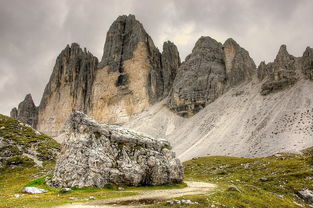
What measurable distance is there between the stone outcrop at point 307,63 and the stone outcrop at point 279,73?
4397 millimetres

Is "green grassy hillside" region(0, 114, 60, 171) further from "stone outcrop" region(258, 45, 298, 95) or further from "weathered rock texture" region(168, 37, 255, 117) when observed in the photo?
"weathered rock texture" region(168, 37, 255, 117)

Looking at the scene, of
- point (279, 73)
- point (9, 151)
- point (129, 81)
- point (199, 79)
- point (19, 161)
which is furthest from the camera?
point (129, 81)

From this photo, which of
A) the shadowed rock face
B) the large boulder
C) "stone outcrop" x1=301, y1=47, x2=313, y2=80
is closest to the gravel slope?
"stone outcrop" x1=301, y1=47, x2=313, y2=80

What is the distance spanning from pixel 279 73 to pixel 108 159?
120338 mm

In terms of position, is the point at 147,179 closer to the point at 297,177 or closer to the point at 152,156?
the point at 152,156

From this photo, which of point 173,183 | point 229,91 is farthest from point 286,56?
point 173,183

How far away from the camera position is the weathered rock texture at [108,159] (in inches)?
1202

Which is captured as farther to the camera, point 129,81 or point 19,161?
point 129,81

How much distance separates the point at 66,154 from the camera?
3228cm


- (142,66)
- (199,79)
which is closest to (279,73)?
(199,79)

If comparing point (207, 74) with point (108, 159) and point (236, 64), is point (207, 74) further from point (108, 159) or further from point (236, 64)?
point (108, 159)

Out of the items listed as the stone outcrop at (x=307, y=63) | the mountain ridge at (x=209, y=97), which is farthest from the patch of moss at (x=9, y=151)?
the stone outcrop at (x=307, y=63)

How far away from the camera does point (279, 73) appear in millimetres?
131500

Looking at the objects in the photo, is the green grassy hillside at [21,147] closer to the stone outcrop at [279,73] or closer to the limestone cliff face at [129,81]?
the stone outcrop at [279,73]
